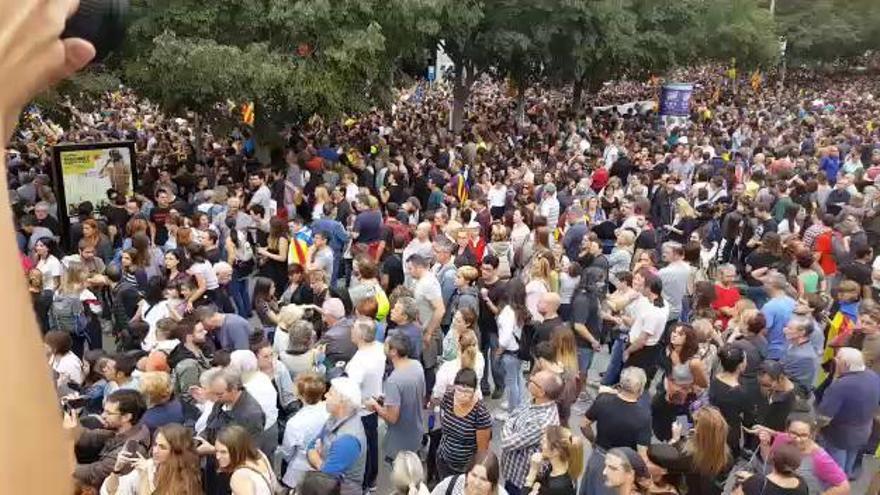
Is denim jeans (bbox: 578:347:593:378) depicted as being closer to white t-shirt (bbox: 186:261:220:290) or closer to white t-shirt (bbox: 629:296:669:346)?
white t-shirt (bbox: 629:296:669:346)

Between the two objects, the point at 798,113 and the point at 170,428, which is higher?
the point at 170,428

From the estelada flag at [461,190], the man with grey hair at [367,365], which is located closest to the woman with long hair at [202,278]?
the man with grey hair at [367,365]

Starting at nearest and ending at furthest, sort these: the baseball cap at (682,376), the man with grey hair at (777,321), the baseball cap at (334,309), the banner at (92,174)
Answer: the baseball cap at (682,376)
the baseball cap at (334,309)
the man with grey hair at (777,321)
the banner at (92,174)

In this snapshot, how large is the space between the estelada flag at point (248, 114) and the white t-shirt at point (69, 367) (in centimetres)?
966

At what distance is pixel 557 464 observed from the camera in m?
4.76

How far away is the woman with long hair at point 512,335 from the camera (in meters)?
7.34

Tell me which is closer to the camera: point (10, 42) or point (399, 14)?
point (10, 42)

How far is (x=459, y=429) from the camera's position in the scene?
548 centimetres

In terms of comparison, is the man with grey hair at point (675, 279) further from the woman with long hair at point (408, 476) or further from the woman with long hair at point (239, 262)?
the woman with long hair at point (239, 262)

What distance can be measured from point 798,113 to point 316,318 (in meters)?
27.7

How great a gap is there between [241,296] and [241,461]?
5.70 meters

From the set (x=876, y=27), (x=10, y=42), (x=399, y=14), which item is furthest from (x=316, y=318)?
(x=876, y=27)

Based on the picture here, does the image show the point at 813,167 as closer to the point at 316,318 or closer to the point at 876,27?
the point at 316,318

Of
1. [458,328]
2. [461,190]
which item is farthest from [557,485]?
[461,190]
